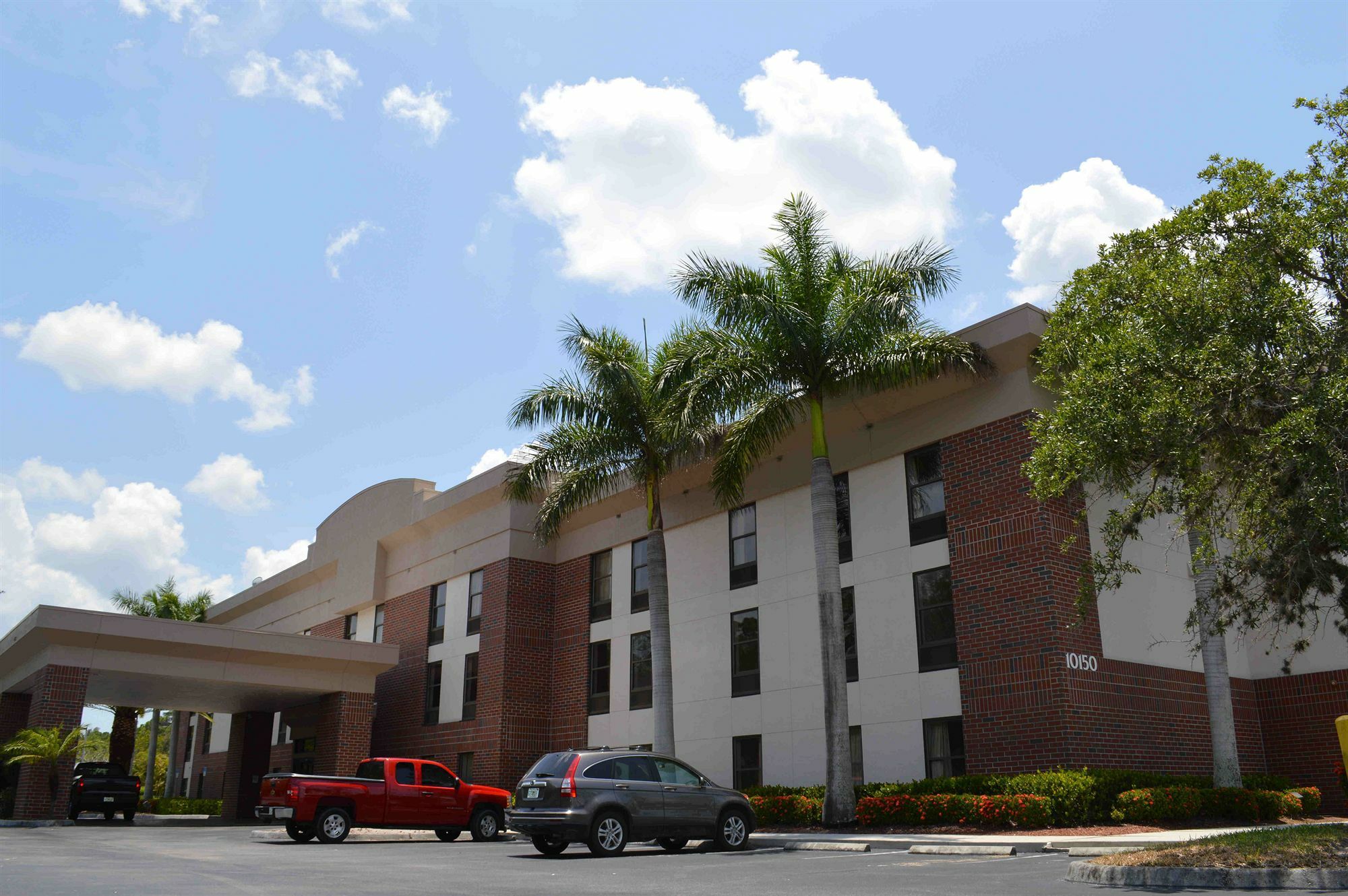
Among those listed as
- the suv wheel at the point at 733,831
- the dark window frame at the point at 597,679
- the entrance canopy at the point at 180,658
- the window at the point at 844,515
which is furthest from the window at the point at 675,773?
the entrance canopy at the point at 180,658

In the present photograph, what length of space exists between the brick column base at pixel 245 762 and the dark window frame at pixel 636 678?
19114 millimetres

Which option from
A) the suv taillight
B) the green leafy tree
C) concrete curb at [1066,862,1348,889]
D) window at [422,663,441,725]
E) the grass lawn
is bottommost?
concrete curb at [1066,862,1348,889]

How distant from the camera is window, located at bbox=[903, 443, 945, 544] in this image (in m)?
23.4

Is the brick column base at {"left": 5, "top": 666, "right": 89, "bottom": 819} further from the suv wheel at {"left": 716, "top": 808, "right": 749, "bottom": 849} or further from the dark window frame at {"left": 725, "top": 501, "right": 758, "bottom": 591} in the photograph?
the suv wheel at {"left": 716, "top": 808, "right": 749, "bottom": 849}

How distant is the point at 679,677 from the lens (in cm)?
2886

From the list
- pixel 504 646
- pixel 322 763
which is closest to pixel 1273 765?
pixel 504 646

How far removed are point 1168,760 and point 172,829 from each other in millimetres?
23699

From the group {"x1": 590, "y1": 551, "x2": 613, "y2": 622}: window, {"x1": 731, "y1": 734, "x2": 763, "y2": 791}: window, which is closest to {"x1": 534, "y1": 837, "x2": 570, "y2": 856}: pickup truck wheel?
{"x1": 731, "y1": 734, "x2": 763, "y2": 791}: window

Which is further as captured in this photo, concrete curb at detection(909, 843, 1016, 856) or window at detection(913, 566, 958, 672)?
window at detection(913, 566, 958, 672)

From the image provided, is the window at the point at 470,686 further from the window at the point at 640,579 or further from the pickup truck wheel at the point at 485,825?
the pickup truck wheel at the point at 485,825

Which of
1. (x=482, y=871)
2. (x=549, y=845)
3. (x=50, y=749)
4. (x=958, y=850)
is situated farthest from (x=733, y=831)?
(x=50, y=749)

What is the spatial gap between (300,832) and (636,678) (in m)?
11.1

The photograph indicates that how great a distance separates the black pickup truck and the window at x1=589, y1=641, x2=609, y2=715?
1295 centimetres

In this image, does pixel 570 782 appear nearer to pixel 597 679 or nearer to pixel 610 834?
pixel 610 834
